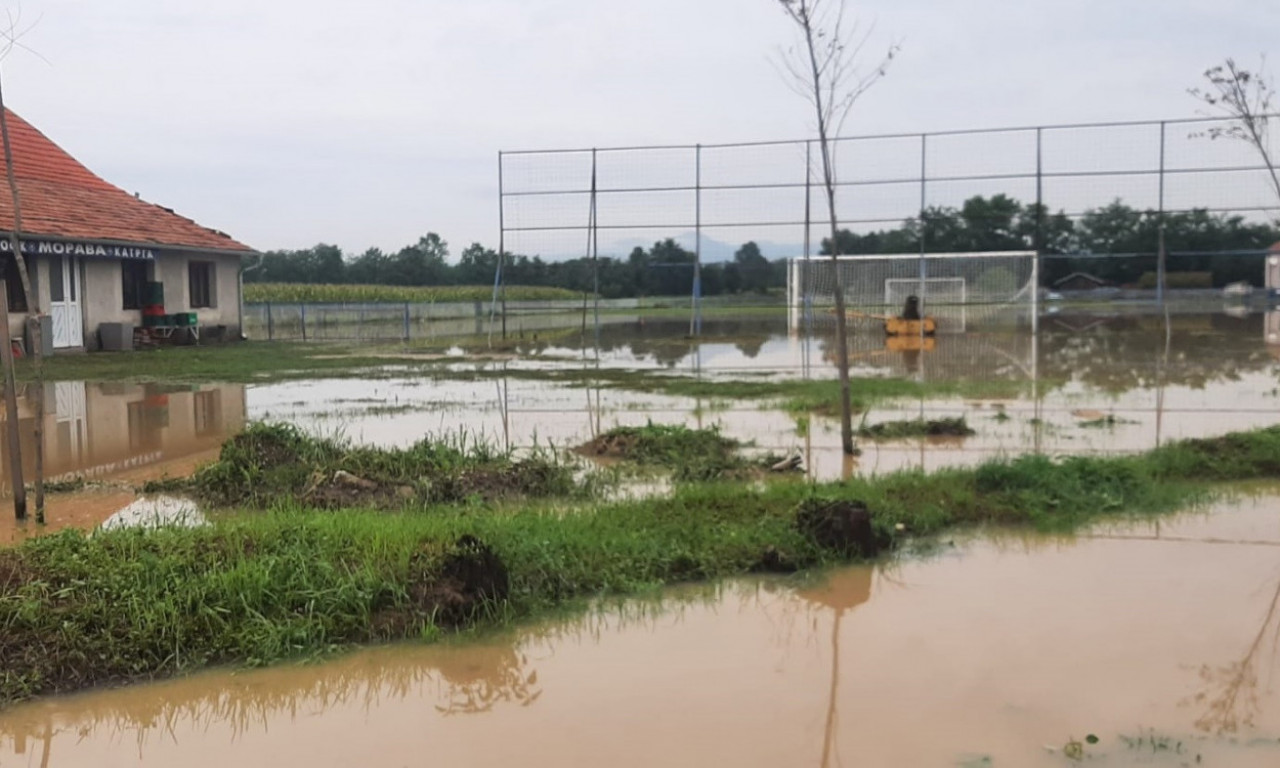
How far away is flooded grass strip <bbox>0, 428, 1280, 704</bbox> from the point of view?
5.28 metres

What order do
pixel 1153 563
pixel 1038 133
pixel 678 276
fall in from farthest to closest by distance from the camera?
pixel 678 276 → pixel 1038 133 → pixel 1153 563

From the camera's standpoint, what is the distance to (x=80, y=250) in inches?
906

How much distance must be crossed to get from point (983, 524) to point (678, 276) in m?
37.0

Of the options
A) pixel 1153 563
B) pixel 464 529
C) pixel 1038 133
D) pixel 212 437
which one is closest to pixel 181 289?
pixel 212 437

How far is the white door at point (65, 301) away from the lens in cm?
2284

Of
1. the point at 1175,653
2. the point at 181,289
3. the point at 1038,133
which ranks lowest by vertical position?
the point at 1175,653

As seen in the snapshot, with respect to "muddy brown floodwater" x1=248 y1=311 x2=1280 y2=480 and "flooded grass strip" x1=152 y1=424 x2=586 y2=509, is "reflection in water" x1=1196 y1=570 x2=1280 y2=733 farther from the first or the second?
"flooded grass strip" x1=152 y1=424 x2=586 y2=509

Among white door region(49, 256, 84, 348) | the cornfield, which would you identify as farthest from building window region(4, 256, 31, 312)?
the cornfield

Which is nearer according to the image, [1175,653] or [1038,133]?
[1175,653]

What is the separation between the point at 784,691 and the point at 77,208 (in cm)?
2373

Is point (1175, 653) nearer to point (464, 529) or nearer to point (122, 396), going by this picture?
point (464, 529)

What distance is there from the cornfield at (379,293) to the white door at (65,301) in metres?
17.6

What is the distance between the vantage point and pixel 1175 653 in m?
5.15

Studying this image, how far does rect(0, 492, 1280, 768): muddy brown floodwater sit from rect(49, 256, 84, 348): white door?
20164 mm
